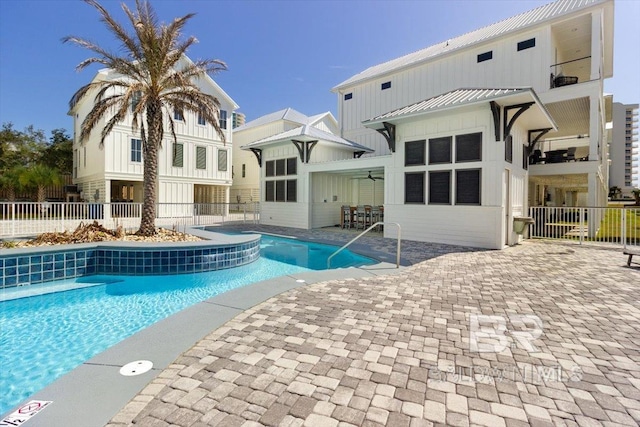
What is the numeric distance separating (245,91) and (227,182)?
692 centimetres

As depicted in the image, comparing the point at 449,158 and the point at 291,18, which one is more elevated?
the point at 291,18

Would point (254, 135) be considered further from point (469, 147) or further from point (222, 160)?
point (469, 147)

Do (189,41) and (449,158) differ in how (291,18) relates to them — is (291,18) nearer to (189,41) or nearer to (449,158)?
(189,41)

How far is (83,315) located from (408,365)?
469 centimetres

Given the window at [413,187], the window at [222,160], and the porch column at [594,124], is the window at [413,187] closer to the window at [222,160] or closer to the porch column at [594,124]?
the porch column at [594,124]

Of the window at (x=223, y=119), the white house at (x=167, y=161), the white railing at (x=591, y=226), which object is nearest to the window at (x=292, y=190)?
the white house at (x=167, y=161)

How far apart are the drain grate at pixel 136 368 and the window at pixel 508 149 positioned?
970cm

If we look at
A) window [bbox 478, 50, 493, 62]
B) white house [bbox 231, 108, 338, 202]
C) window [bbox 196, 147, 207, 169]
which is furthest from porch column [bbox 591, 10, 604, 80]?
window [bbox 196, 147, 207, 169]

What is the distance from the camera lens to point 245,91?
73.5ft

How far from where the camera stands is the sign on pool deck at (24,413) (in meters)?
1.73

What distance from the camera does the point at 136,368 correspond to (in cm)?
231

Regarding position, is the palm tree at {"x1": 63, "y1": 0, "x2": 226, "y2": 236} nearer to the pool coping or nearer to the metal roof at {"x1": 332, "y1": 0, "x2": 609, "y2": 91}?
the pool coping

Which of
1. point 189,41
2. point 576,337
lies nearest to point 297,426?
point 576,337

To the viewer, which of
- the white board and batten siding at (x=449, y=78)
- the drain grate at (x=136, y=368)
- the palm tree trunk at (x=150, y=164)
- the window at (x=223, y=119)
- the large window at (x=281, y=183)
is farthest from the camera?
the window at (x=223, y=119)
